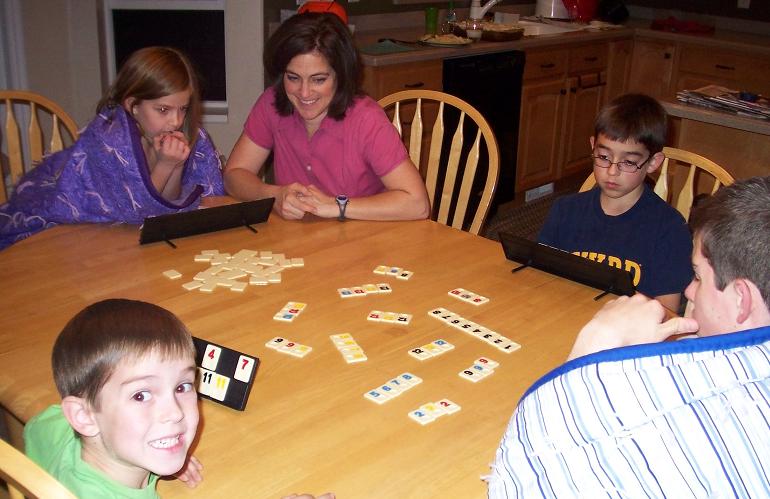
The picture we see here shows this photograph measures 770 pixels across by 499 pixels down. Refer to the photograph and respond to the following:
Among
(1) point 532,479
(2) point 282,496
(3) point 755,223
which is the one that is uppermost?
(3) point 755,223

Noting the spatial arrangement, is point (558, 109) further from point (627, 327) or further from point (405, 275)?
point (627, 327)

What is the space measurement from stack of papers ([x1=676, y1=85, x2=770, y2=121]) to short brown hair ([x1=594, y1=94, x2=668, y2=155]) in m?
1.03

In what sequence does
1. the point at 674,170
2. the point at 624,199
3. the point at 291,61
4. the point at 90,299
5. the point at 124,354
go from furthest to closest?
the point at 674,170
the point at 291,61
the point at 624,199
the point at 90,299
the point at 124,354

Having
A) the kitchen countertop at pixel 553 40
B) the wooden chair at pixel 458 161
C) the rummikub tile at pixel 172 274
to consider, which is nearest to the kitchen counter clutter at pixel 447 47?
the kitchen countertop at pixel 553 40

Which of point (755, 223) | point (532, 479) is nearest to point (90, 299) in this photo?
point (532, 479)

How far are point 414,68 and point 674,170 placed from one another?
4.51 ft

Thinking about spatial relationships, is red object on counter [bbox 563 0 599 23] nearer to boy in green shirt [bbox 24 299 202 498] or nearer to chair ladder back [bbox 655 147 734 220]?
chair ladder back [bbox 655 147 734 220]

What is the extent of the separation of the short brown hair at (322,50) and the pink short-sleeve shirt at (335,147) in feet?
0.15

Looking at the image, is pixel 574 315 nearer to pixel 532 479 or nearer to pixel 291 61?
pixel 532 479

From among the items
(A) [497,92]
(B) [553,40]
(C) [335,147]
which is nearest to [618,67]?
(B) [553,40]

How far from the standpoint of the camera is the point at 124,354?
1.12m

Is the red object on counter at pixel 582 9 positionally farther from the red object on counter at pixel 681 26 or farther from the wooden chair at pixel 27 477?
the wooden chair at pixel 27 477

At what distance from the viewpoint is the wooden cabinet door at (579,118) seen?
17.0ft

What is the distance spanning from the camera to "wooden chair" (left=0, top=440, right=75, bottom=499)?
896mm
